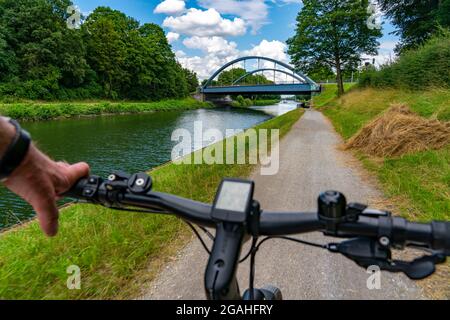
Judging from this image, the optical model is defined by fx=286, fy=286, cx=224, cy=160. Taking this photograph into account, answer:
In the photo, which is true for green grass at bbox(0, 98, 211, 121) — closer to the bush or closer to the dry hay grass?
the dry hay grass

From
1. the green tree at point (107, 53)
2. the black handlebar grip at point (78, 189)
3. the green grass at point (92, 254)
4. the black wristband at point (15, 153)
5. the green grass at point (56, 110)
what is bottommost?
the green grass at point (92, 254)

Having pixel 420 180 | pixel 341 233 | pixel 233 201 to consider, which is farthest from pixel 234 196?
pixel 420 180

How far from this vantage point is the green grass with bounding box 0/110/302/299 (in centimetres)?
215

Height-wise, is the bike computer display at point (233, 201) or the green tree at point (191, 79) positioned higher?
the green tree at point (191, 79)

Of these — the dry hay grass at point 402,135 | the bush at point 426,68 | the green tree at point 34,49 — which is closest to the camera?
the dry hay grass at point 402,135

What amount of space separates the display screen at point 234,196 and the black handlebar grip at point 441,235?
0.54 m

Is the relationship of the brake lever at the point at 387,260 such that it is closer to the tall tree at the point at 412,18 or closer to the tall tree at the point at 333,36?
the tall tree at the point at 412,18

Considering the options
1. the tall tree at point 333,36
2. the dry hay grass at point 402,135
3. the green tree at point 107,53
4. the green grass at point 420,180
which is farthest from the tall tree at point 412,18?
the green tree at point 107,53

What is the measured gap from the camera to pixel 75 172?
1109 millimetres

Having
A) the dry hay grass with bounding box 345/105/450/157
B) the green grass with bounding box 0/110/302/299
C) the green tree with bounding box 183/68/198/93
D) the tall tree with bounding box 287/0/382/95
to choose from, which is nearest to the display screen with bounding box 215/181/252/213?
the green grass with bounding box 0/110/302/299

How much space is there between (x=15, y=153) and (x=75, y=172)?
320mm

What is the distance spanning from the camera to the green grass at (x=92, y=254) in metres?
2.15

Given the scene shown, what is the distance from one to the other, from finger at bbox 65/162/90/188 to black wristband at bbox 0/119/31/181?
0.25 meters
